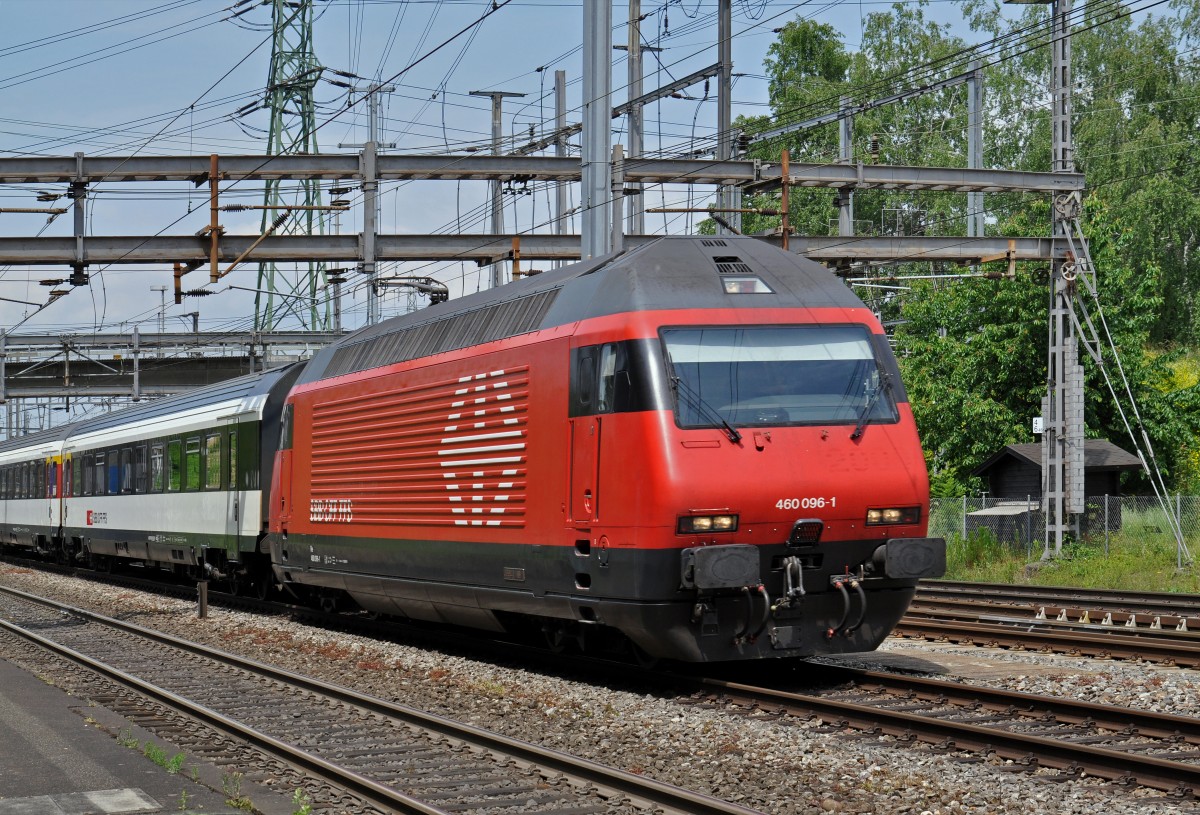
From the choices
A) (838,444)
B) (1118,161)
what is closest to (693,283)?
(838,444)

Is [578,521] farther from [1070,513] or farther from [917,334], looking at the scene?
[917,334]

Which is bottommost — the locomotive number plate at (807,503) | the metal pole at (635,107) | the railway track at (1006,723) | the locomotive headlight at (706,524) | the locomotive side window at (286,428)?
the railway track at (1006,723)

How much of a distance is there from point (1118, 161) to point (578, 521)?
5723cm

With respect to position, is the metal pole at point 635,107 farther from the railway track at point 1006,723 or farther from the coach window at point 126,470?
the railway track at point 1006,723

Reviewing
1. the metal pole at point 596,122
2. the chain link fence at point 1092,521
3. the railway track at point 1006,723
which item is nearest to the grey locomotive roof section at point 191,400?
the metal pole at point 596,122

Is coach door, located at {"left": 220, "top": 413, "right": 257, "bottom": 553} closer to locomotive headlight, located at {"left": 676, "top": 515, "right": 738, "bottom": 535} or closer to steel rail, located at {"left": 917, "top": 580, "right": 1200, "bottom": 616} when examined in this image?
steel rail, located at {"left": 917, "top": 580, "right": 1200, "bottom": 616}

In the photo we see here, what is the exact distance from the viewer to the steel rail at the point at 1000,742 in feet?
27.0

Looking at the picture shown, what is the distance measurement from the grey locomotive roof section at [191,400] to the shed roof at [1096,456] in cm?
1734

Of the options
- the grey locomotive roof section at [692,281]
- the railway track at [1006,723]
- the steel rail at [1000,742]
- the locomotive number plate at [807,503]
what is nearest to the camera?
the steel rail at [1000,742]

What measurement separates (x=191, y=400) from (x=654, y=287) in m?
17.6

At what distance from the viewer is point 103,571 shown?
35.2m

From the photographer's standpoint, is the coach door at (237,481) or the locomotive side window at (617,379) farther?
the coach door at (237,481)

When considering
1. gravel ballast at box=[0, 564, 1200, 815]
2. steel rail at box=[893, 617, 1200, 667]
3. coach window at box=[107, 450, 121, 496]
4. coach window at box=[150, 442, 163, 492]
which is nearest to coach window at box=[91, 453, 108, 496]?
coach window at box=[107, 450, 121, 496]

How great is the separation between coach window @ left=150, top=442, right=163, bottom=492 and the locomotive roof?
1452 centimetres
